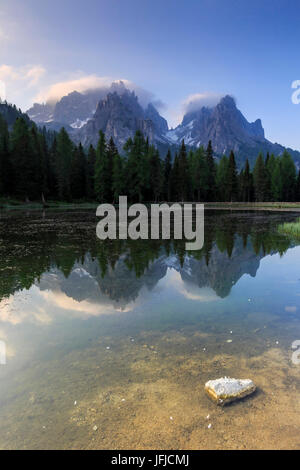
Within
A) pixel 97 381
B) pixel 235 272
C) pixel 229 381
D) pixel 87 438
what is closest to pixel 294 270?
pixel 235 272

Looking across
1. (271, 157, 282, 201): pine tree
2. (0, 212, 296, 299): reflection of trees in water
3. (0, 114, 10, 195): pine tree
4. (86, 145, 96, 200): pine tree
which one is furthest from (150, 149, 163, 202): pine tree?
(0, 212, 296, 299): reflection of trees in water

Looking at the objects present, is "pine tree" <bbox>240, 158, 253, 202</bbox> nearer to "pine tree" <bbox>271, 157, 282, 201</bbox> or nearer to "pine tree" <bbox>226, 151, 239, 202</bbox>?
"pine tree" <bbox>226, 151, 239, 202</bbox>

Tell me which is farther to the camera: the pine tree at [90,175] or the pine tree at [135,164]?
the pine tree at [90,175]

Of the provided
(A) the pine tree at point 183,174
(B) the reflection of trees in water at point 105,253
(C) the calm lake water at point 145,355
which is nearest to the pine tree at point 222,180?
(A) the pine tree at point 183,174

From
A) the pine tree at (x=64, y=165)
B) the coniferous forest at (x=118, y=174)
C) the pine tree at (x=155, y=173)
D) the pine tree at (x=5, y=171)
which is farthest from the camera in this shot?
the pine tree at (x=155, y=173)

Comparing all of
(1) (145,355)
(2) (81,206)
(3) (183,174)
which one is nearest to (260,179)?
(3) (183,174)

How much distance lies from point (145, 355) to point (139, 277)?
589cm

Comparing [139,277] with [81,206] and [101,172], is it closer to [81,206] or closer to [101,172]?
[81,206]

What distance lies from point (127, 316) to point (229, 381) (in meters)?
3.80

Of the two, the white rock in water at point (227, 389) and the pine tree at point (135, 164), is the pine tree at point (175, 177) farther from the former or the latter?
the white rock in water at point (227, 389)

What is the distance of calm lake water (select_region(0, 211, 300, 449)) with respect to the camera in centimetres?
388

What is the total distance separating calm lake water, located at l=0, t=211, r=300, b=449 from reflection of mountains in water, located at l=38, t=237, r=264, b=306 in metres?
0.08

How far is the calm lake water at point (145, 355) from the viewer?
3.88m

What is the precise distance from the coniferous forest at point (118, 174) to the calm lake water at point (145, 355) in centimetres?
5445
